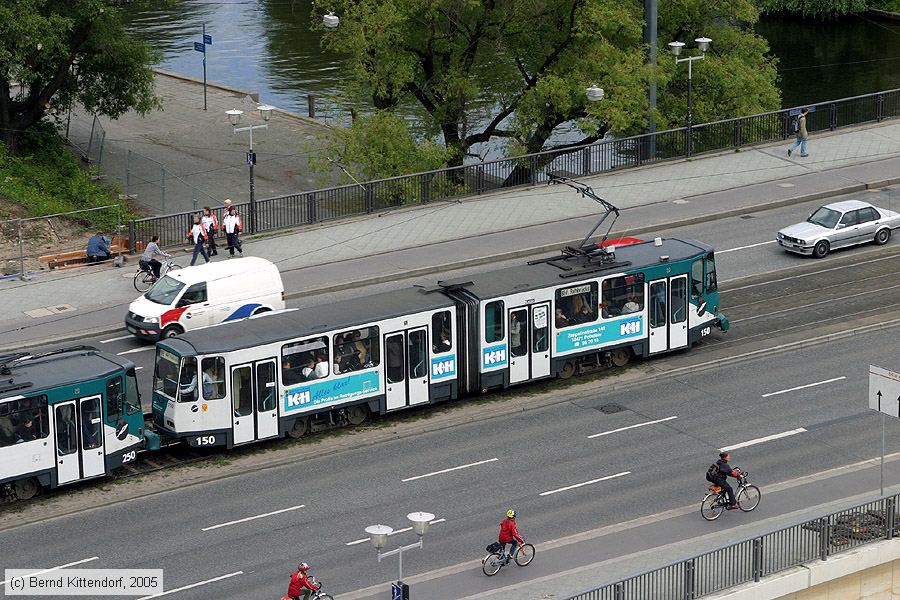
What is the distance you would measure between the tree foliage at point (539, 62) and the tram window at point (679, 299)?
1806 centimetres

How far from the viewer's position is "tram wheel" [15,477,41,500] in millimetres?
31438

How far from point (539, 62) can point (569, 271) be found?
23562 millimetres

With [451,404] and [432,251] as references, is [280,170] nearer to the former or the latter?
[432,251]

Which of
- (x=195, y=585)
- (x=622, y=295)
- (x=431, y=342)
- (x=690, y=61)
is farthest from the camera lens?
(x=690, y=61)

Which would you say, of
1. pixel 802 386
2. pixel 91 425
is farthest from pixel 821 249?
pixel 91 425

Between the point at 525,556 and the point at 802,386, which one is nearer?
the point at 525,556

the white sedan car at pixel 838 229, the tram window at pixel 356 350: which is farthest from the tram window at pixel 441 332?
the white sedan car at pixel 838 229

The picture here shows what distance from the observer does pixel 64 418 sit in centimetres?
3128

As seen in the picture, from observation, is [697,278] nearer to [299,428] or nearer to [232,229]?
[299,428]

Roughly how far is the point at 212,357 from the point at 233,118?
620 inches

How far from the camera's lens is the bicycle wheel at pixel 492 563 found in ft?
90.7

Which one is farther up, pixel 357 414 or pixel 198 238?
pixel 198 238

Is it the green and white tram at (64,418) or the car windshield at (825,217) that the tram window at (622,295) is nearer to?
the car windshield at (825,217)

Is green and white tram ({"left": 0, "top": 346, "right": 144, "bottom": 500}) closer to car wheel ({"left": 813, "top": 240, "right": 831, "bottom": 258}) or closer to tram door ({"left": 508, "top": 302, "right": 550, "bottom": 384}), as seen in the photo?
tram door ({"left": 508, "top": 302, "right": 550, "bottom": 384})
